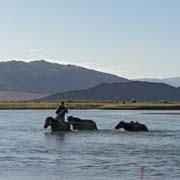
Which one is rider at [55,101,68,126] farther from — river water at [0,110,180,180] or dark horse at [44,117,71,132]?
river water at [0,110,180,180]

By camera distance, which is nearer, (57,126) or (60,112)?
(60,112)

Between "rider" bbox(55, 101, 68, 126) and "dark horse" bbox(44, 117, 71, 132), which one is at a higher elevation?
"rider" bbox(55, 101, 68, 126)

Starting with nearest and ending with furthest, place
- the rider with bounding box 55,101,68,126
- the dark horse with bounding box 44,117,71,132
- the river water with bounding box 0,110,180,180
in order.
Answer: the river water with bounding box 0,110,180,180 < the rider with bounding box 55,101,68,126 < the dark horse with bounding box 44,117,71,132

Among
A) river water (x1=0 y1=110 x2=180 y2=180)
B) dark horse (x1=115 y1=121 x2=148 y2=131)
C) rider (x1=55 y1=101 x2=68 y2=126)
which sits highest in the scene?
rider (x1=55 y1=101 x2=68 y2=126)

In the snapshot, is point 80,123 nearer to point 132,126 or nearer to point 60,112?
point 60,112

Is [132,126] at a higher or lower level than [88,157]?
higher

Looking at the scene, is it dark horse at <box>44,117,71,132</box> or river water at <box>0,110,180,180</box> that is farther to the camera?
dark horse at <box>44,117,71,132</box>

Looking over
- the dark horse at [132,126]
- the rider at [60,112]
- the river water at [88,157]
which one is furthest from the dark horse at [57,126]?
the dark horse at [132,126]

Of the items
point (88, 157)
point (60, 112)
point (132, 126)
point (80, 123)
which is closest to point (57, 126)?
point (60, 112)

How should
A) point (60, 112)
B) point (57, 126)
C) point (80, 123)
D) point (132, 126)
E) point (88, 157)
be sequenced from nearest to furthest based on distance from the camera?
point (88, 157) < point (60, 112) < point (57, 126) < point (80, 123) < point (132, 126)

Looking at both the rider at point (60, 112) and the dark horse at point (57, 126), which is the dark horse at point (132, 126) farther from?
the rider at point (60, 112)

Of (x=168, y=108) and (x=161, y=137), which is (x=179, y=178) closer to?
(x=161, y=137)

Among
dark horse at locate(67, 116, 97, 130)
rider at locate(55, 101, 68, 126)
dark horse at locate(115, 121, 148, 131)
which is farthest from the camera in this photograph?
dark horse at locate(115, 121, 148, 131)

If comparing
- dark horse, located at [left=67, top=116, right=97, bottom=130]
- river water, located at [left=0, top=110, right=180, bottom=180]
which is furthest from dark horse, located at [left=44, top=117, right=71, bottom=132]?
river water, located at [left=0, top=110, right=180, bottom=180]
